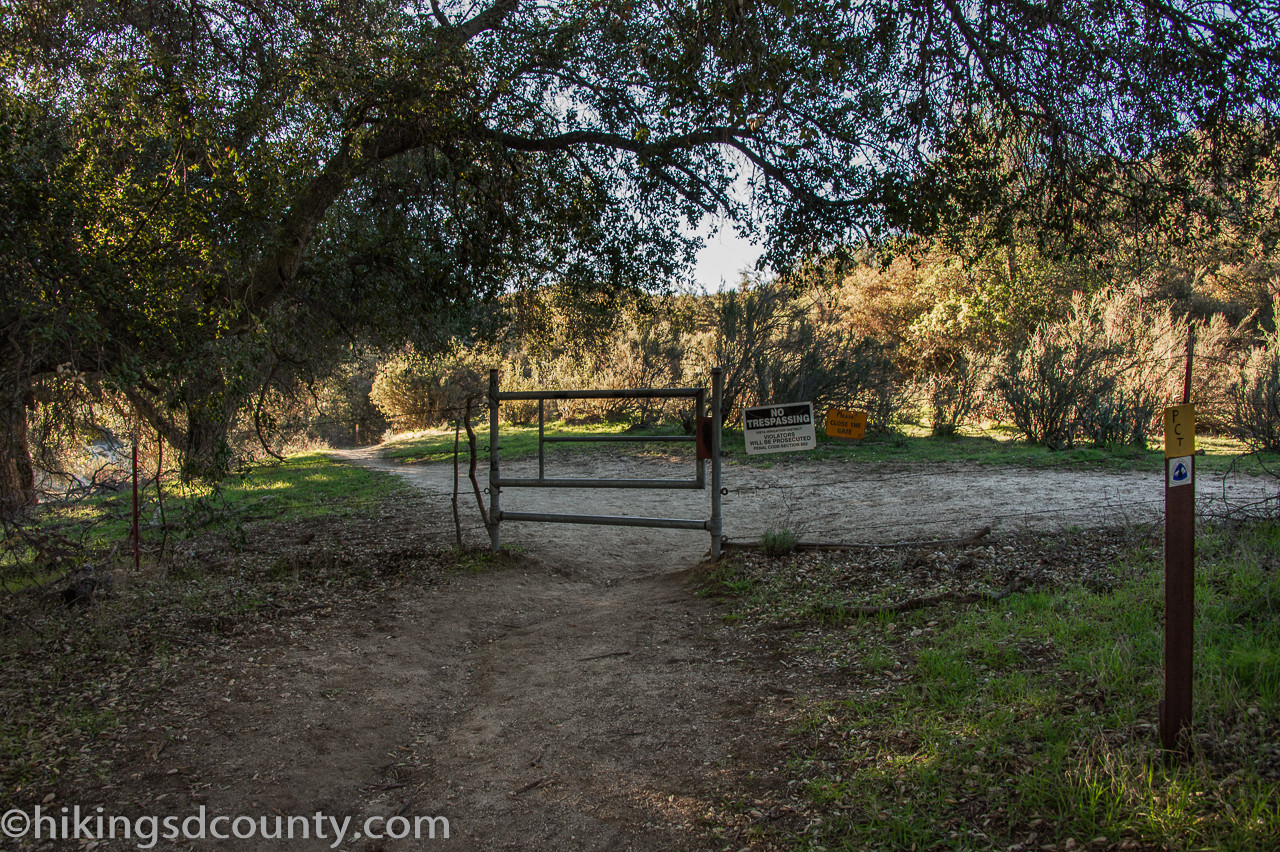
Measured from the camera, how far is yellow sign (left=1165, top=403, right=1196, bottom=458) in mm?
2357

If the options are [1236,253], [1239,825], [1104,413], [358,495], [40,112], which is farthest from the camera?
[1104,413]

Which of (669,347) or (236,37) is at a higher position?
(236,37)

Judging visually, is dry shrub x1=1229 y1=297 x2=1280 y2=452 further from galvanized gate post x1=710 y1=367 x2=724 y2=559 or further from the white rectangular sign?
galvanized gate post x1=710 y1=367 x2=724 y2=559

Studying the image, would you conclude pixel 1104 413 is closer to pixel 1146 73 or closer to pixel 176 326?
pixel 1146 73

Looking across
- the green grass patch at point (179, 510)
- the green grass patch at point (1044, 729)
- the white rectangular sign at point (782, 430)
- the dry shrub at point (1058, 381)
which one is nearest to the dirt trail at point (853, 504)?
the white rectangular sign at point (782, 430)

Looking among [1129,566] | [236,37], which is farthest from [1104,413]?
[236,37]

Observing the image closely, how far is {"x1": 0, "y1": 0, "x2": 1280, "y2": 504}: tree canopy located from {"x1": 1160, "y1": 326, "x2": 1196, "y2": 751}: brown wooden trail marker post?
2992 millimetres

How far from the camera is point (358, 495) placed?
12.1m

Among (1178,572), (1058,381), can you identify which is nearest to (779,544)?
(1178,572)

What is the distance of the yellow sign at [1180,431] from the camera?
2.36 metres

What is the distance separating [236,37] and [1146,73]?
780cm

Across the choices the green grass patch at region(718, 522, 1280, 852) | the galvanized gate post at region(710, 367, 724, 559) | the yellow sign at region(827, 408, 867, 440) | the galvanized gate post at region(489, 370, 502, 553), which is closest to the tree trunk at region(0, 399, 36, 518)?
the galvanized gate post at region(489, 370, 502, 553)

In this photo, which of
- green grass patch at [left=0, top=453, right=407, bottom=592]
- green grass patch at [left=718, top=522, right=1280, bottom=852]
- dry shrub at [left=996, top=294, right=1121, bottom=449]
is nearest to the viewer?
green grass patch at [left=718, top=522, right=1280, bottom=852]

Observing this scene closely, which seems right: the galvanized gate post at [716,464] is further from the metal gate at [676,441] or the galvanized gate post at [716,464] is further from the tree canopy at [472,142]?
the tree canopy at [472,142]
